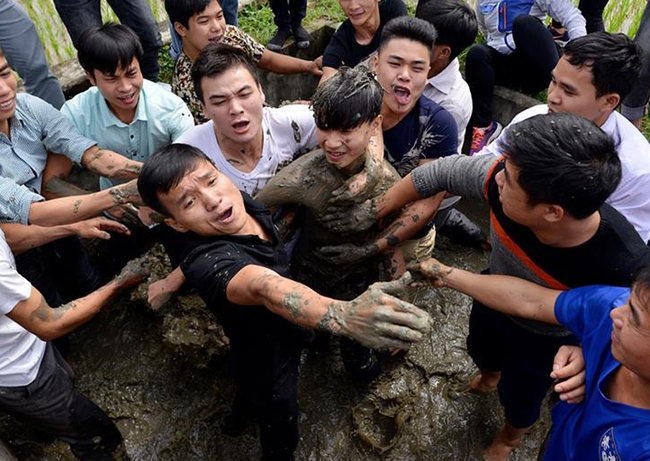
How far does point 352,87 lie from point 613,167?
3.29ft

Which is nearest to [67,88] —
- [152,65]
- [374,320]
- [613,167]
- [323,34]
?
[152,65]

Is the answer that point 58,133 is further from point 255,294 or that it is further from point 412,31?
point 412,31

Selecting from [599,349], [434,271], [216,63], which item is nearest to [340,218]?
[434,271]

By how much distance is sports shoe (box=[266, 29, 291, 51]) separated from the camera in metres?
4.54

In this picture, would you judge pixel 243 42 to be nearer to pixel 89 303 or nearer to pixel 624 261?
pixel 89 303

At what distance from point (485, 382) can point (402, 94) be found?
5.46 ft

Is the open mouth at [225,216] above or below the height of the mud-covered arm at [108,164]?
above

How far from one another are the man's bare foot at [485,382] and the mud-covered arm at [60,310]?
6.23ft

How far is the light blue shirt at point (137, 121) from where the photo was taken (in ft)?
8.91

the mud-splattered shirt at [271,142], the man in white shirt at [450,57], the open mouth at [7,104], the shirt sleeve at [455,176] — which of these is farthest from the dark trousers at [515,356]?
the open mouth at [7,104]

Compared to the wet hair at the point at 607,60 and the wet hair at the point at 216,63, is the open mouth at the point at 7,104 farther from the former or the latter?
the wet hair at the point at 607,60

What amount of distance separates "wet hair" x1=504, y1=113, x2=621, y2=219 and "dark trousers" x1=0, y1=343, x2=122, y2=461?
208 cm

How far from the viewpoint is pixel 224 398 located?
2.99 metres

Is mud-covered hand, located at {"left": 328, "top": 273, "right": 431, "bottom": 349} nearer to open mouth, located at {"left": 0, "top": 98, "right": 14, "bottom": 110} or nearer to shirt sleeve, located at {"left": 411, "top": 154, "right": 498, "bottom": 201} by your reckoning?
shirt sleeve, located at {"left": 411, "top": 154, "right": 498, "bottom": 201}
